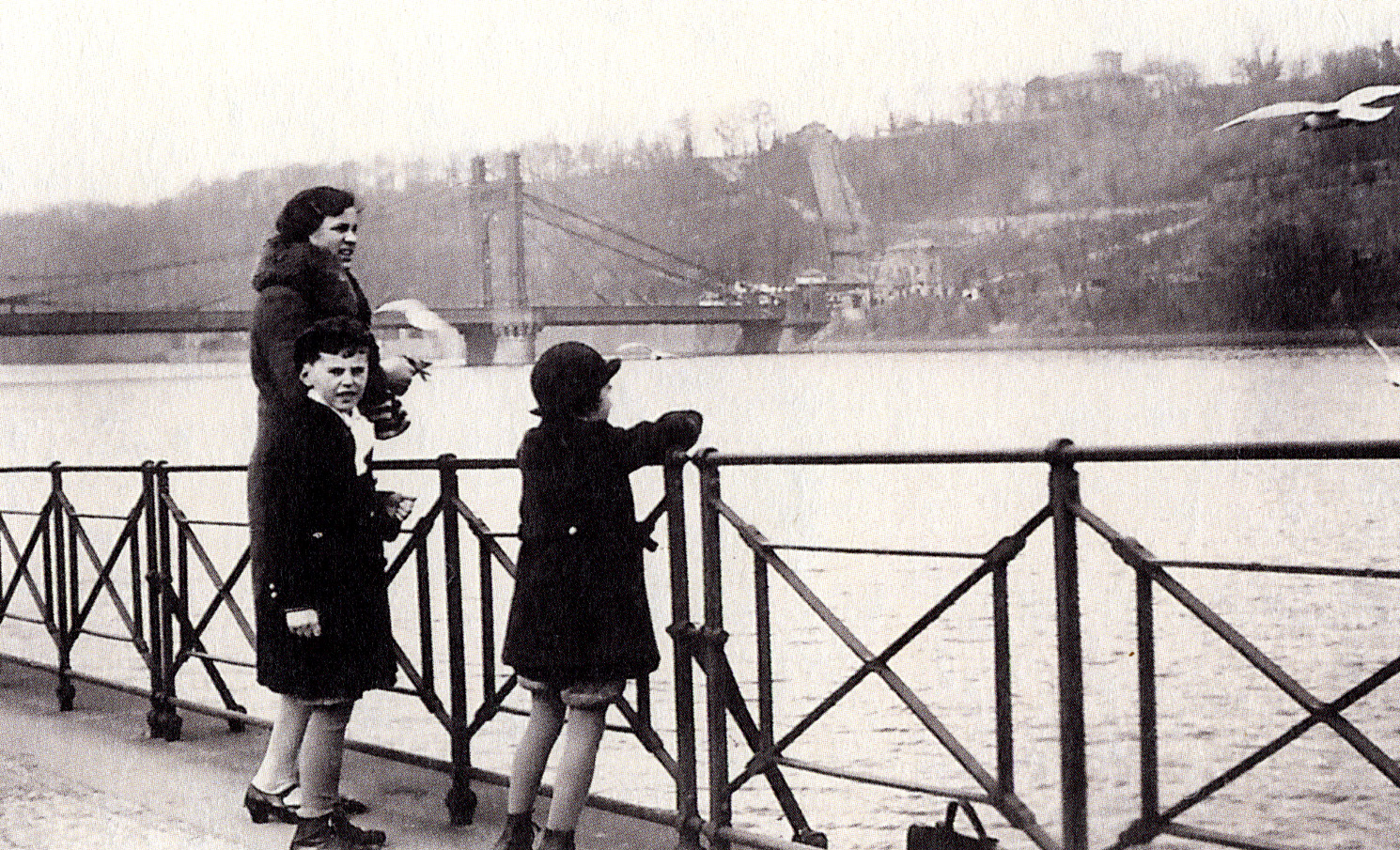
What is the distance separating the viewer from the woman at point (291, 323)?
2.30 metres

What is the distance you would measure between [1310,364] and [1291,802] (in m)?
1.85

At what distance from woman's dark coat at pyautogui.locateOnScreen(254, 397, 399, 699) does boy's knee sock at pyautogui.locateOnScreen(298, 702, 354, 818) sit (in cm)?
4

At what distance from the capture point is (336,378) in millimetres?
2266

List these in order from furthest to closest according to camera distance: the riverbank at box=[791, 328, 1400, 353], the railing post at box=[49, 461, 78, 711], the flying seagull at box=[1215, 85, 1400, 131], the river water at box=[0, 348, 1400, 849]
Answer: the river water at box=[0, 348, 1400, 849] → the riverbank at box=[791, 328, 1400, 353] → the railing post at box=[49, 461, 78, 711] → the flying seagull at box=[1215, 85, 1400, 131]

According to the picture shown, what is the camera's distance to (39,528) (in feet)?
12.9

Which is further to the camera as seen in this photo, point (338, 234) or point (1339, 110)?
point (1339, 110)

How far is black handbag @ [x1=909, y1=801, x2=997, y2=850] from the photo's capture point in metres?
2.10

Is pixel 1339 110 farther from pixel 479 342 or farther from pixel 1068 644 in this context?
pixel 479 342

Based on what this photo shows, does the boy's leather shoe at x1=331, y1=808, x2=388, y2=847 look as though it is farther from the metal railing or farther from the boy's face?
the boy's face

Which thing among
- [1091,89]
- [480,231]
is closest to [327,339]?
[1091,89]

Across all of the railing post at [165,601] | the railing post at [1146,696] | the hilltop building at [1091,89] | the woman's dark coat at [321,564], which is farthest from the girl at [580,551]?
the hilltop building at [1091,89]

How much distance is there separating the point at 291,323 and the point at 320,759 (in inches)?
28.8

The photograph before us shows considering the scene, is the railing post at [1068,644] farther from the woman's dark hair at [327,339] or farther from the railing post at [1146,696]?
the woman's dark hair at [327,339]

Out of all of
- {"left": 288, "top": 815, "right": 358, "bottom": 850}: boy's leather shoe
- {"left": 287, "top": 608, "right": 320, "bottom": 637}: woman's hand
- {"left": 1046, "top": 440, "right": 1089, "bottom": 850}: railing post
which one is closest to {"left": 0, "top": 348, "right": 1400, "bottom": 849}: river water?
{"left": 1046, "top": 440, "right": 1089, "bottom": 850}: railing post
